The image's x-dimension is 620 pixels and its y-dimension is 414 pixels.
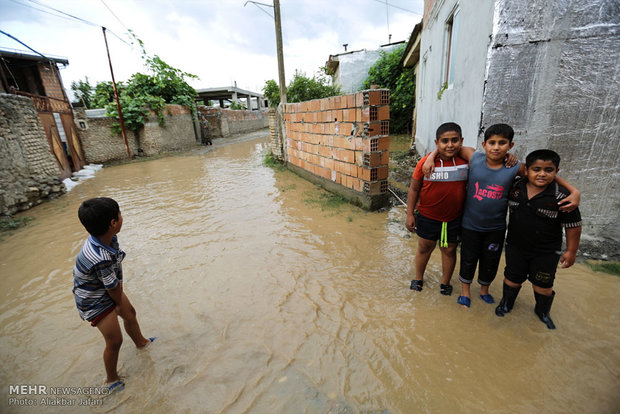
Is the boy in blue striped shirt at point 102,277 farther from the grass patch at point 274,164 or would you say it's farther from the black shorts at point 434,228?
the grass patch at point 274,164

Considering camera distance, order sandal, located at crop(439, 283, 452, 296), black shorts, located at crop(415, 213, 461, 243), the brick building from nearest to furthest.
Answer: black shorts, located at crop(415, 213, 461, 243), sandal, located at crop(439, 283, 452, 296), the brick building

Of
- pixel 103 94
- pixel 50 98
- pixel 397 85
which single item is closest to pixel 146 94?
pixel 103 94

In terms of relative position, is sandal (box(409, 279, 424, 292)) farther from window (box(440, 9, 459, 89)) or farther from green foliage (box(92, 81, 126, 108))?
green foliage (box(92, 81, 126, 108))

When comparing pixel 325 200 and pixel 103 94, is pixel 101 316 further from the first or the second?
pixel 103 94

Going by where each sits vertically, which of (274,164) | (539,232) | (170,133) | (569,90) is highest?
(569,90)

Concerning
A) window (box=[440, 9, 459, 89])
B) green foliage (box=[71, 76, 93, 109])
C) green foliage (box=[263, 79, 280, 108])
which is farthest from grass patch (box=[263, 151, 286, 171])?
green foliage (box=[71, 76, 93, 109])

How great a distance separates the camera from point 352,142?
15.2 feet

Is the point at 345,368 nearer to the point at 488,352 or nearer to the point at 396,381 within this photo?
the point at 396,381

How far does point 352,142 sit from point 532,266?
A: 3.14m

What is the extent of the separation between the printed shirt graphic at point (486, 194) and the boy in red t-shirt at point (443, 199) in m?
0.07

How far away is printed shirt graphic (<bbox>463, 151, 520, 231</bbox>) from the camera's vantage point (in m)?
2.06

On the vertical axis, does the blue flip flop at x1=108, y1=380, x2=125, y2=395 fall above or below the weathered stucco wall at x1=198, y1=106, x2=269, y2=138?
below

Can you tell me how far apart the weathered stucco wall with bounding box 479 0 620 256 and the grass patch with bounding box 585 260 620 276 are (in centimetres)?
20

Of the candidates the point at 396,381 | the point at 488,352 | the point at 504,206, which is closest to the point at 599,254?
the point at 504,206
